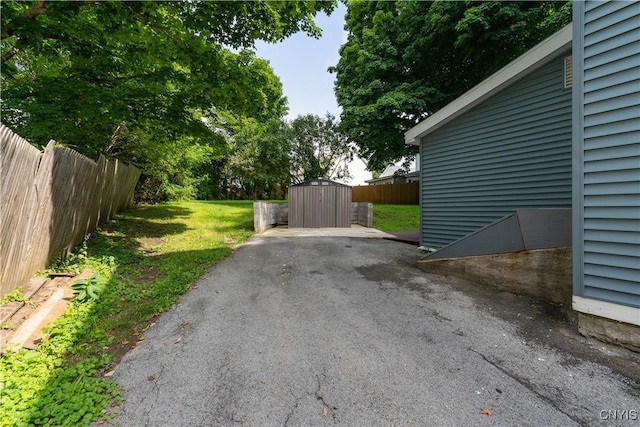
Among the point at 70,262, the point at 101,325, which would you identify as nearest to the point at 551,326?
the point at 101,325

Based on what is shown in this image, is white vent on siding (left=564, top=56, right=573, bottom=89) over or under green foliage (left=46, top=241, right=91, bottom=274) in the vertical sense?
over

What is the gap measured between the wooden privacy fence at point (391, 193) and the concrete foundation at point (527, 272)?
1648 cm

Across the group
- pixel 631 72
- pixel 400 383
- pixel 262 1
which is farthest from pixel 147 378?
pixel 262 1

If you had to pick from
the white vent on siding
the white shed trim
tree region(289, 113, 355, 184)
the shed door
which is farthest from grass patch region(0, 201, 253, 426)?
tree region(289, 113, 355, 184)

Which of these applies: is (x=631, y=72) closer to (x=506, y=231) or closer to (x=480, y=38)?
(x=506, y=231)

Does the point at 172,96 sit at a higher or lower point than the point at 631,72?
higher

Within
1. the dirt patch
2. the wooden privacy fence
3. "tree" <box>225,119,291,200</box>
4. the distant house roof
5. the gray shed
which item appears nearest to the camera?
the dirt patch

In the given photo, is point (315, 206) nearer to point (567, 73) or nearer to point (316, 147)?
point (567, 73)

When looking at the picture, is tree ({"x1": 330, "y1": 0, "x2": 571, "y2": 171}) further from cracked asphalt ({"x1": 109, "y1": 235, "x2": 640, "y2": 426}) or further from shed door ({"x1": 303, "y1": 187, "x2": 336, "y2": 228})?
cracked asphalt ({"x1": 109, "y1": 235, "x2": 640, "y2": 426})

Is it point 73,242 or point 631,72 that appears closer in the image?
point 631,72

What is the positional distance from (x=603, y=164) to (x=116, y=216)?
32.9 ft

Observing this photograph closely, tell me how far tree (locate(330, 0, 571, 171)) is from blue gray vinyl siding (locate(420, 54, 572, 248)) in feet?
14.4

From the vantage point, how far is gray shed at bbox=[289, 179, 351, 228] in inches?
434

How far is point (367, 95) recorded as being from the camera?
36.6ft
